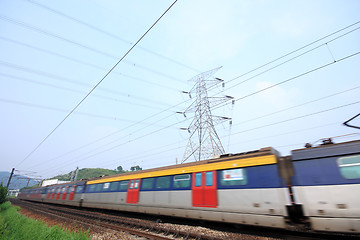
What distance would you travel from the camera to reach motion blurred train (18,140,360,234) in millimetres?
5469

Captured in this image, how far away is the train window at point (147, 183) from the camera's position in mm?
11105

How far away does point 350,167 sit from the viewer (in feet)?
18.3

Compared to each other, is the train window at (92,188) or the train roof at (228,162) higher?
the train roof at (228,162)

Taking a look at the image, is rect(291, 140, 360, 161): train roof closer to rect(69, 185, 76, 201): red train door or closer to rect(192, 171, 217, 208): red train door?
rect(192, 171, 217, 208): red train door

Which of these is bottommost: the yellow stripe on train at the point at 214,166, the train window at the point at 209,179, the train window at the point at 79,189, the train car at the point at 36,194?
the train car at the point at 36,194

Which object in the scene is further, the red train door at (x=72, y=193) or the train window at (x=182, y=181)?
the red train door at (x=72, y=193)

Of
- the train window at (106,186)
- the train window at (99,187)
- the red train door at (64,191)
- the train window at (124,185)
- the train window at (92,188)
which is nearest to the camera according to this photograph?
the train window at (124,185)

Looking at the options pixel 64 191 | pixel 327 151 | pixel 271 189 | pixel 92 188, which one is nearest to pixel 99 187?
pixel 92 188

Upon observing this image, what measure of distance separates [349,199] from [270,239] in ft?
8.58

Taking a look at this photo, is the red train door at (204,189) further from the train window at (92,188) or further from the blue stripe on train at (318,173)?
the train window at (92,188)

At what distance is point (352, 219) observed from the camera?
509cm

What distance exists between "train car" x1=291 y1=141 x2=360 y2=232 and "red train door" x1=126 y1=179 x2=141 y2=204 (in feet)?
29.4

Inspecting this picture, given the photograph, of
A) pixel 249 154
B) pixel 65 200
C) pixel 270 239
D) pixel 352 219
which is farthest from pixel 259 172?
pixel 65 200

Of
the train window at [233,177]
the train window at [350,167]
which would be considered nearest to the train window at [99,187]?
the train window at [233,177]
